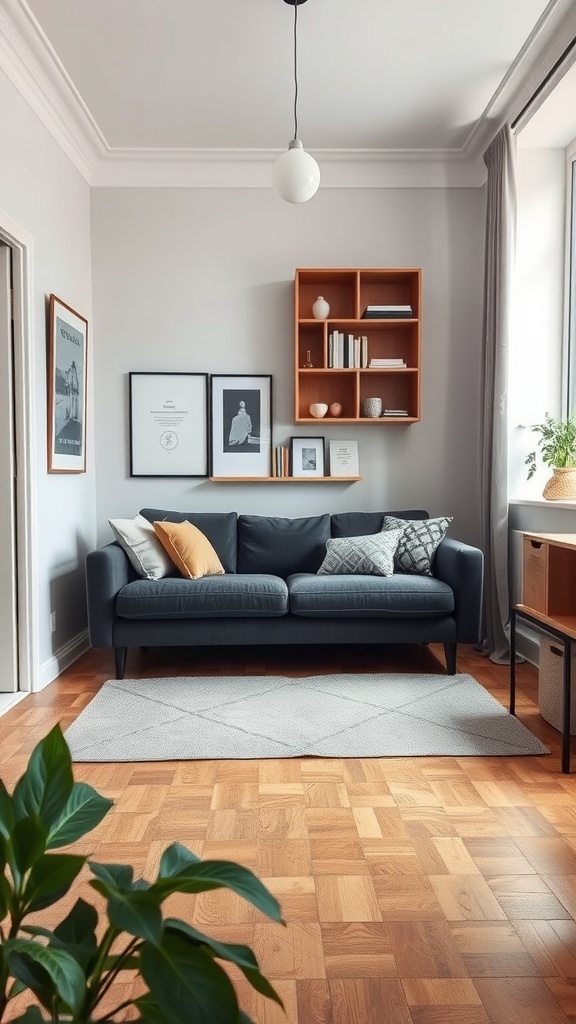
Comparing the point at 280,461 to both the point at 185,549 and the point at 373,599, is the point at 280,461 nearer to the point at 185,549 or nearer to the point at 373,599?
the point at 185,549

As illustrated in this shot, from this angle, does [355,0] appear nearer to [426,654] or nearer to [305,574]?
[305,574]

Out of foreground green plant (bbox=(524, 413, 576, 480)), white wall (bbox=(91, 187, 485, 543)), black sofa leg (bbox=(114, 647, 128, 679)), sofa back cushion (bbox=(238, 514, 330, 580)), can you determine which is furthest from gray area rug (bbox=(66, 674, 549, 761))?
white wall (bbox=(91, 187, 485, 543))

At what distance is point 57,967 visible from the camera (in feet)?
2.31

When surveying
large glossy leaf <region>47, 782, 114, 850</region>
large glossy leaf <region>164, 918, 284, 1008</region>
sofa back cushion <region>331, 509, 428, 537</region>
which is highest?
sofa back cushion <region>331, 509, 428, 537</region>

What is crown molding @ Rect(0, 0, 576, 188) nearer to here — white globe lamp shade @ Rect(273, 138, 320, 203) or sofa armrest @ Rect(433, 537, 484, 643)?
white globe lamp shade @ Rect(273, 138, 320, 203)

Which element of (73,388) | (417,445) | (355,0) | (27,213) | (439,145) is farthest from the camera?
(417,445)

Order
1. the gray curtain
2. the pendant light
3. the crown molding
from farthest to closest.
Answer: the gray curtain, the crown molding, the pendant light

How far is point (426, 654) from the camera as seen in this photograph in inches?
169

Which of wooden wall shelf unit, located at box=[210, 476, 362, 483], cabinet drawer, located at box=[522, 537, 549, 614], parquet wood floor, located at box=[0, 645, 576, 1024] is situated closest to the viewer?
parquet wood floor, located at box=[0, 645, 576, 1024]

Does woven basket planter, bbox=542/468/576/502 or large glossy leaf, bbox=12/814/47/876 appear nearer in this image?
large glossy leaf, bbox=12/814/47/876

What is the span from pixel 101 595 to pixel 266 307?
7.16ft

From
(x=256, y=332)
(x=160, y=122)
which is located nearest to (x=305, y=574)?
(x=256, y=332)

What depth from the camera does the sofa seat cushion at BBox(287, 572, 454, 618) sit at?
3.71 metres

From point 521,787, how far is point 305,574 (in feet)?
6.45
